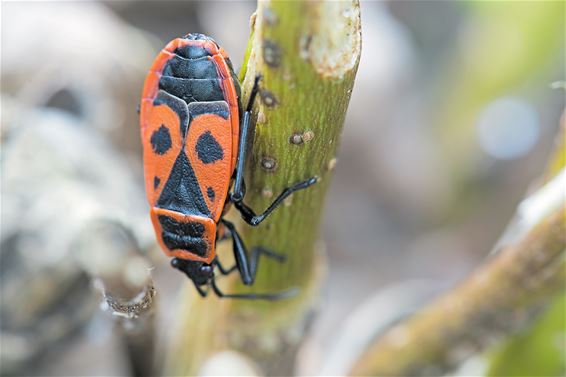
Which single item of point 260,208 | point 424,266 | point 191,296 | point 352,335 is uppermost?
point 260,208

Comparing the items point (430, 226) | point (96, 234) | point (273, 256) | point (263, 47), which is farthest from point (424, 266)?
point (263, 47)

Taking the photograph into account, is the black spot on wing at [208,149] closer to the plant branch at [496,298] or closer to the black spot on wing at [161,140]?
the black spot on wing at [161,140]

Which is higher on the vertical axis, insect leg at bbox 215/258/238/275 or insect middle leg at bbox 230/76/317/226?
insect middle leg at bbox 230/76/317/226

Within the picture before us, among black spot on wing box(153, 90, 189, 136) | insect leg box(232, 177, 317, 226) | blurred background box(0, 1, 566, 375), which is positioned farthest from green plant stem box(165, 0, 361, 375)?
blurred background box(0, 1, 566, 375)

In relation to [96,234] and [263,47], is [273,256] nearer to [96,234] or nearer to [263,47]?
[96,234]

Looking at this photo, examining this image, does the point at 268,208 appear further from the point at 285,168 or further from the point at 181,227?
the point at 181,227

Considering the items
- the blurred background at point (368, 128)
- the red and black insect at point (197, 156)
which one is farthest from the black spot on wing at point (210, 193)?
the blurred background at point (368, 128)

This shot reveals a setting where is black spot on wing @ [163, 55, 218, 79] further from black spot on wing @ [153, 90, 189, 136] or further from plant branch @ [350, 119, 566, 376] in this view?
plant branch @ [350, 119, 566, 376]
